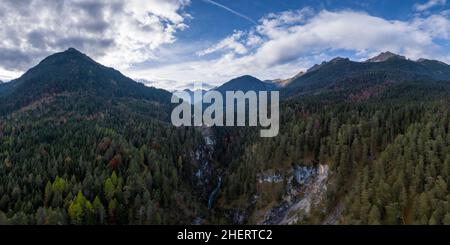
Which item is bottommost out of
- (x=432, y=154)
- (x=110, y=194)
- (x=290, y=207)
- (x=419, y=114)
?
(x=290, y=207)

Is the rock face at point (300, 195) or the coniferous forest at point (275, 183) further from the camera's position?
the rock face at point (300, 195)

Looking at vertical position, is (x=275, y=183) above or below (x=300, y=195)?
above

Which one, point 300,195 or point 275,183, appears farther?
point 275,183

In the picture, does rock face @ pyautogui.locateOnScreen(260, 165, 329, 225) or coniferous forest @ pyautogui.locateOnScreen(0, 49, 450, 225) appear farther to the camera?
rock face @ pyautogui.locateOnScreen(260, 165, 329, 225)

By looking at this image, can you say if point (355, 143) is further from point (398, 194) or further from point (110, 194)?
point (110, 194)
